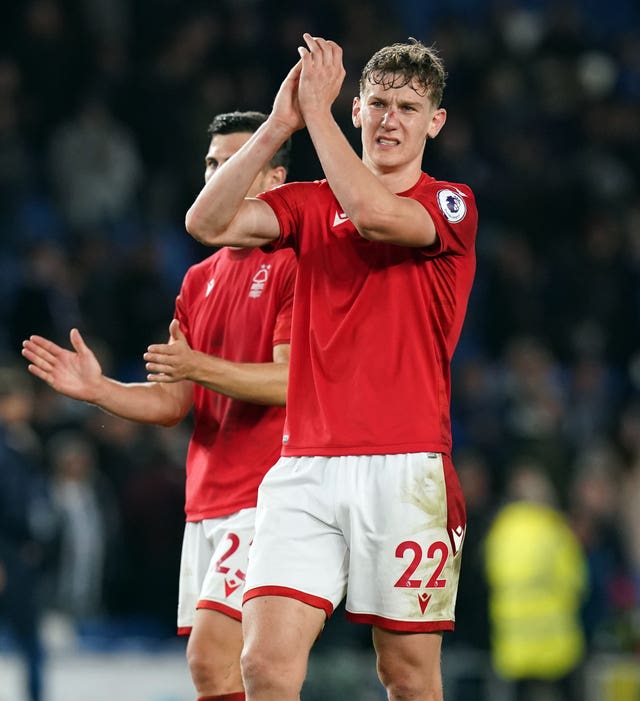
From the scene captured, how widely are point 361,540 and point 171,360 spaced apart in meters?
0.89

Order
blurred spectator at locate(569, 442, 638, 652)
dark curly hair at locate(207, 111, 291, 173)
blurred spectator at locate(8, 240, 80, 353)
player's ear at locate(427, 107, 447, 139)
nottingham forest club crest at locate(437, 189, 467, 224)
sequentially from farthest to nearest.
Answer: blurred spectator at locate(569, 442, 638, 652), blurred spectator at locate(8, 240, 80, 353), dark curly hair at locate(207, 111, 291, 173), player's ear at locate(427, 107, 447, 139), nottingham forest club crest at locate(437, 189, 467, 224)

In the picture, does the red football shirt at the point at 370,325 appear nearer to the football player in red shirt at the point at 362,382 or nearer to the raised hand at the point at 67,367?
the football player in red shirt at the point at 362,382

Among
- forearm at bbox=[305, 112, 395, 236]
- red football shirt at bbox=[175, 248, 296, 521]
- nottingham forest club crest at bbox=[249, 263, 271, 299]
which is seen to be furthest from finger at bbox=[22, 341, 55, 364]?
forearm at bbox=[305, 112, 395, 236]

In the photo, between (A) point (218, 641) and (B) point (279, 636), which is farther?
(A) point (218, 641)

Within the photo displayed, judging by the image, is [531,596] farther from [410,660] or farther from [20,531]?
[410,660]

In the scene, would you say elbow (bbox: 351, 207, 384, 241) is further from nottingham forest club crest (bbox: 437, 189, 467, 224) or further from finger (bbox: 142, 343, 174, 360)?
finger (bbox: 142, 343, 174, 360)

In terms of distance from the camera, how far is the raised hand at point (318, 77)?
4.27m

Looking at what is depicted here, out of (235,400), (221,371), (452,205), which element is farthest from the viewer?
(235,400)

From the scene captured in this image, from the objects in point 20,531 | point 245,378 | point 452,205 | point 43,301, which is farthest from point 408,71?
point 43,301

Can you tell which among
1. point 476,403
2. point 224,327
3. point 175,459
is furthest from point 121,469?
point 224,327

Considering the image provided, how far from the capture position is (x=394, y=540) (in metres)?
4.29

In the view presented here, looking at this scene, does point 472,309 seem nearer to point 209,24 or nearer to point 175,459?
point 209,24

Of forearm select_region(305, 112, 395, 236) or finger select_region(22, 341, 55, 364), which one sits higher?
forearm select_region(305, 112, 395, 236)

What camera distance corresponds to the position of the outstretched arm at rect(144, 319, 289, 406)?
4629 mm
